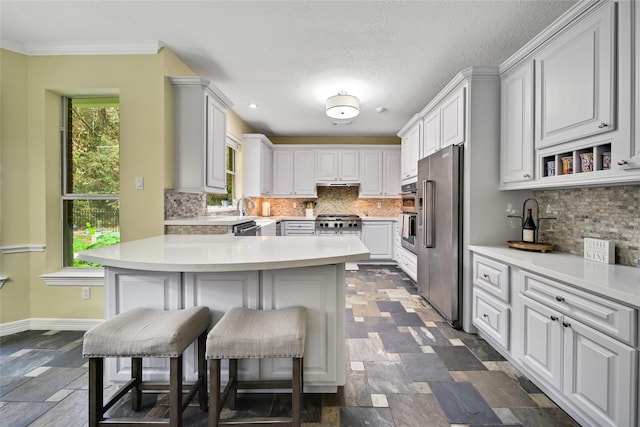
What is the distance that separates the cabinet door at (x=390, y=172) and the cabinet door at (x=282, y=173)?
192 centimetres

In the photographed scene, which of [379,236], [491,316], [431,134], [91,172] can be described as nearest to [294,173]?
[379,236]

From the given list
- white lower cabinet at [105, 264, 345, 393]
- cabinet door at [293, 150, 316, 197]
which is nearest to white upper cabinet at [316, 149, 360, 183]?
cabinet door at [293, 150, 316, 197]

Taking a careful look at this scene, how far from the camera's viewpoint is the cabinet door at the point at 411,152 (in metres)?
4.00

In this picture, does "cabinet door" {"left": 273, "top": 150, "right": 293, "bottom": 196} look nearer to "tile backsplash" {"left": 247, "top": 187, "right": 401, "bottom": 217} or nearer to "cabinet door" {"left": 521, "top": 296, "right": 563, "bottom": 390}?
"tile backsplash" {"left": 247, "top": 187, "right": 401, "bottom": 217}

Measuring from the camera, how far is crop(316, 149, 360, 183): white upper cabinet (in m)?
5.79

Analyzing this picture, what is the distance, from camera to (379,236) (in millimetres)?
5449

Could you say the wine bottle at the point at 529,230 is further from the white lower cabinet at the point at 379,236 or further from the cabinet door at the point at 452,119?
the white lower cabinet at the point at 379,236

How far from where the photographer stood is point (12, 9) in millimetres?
2145

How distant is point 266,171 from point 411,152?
268cm

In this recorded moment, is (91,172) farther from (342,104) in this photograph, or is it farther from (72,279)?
(342,104)

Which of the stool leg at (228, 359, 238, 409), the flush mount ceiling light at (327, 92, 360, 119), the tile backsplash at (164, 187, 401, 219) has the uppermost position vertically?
the flush mount ceiling light at (327, 92, 360, 119)

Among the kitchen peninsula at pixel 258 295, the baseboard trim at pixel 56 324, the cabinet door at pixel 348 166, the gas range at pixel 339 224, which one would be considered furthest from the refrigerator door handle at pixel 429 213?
the baseboard trim at pixel 56 324

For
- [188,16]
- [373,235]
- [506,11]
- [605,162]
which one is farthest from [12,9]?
[373,235]

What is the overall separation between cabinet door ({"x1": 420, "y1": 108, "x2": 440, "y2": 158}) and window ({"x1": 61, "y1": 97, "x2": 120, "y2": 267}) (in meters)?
3.41
